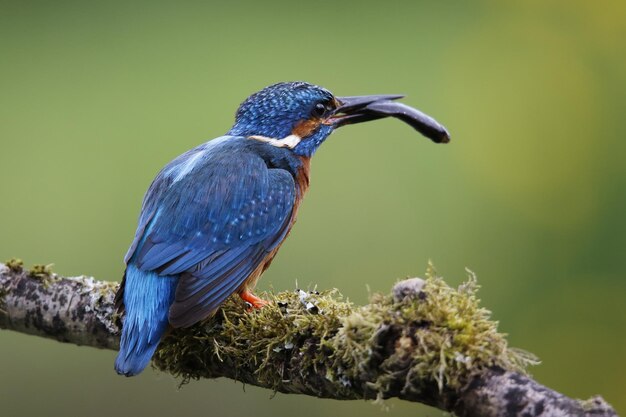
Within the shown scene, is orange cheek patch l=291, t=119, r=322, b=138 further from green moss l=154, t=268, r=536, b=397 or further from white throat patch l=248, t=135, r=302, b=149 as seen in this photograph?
green moss l=154, t=268, r=536, b=397

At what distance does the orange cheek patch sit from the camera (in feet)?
12.4

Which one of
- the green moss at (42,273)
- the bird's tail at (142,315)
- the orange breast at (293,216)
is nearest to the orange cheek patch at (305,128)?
the orange breast at (293,216)

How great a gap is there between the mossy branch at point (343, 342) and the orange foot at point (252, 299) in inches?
1.4

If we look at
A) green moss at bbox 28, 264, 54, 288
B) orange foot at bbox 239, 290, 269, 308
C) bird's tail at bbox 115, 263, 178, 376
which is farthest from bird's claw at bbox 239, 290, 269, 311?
green moss at bbox 28, 264, 54, 288

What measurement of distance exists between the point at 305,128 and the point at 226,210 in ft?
2.32

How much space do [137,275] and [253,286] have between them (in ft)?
1.68

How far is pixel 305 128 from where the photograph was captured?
3.79m

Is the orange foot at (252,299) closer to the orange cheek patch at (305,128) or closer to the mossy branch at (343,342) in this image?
the mossy branch at (343,342)

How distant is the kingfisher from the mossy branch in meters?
0.13

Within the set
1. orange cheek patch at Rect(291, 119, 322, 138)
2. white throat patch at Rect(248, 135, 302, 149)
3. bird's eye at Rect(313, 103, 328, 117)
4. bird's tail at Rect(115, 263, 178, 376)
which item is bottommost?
bird's tail at Rect(115, 263, 178, 376)

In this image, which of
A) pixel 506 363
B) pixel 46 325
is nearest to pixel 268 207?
pixel 46 325

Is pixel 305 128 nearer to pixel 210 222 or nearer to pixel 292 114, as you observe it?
pixel 292 114

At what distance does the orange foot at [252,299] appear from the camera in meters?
3.08

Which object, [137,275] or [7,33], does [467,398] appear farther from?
[7,33]
